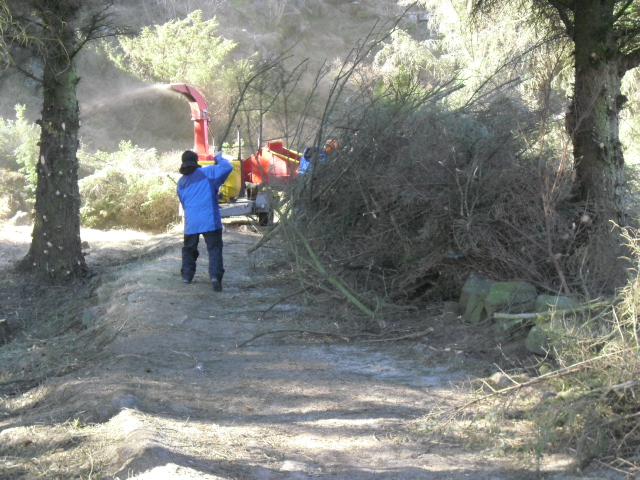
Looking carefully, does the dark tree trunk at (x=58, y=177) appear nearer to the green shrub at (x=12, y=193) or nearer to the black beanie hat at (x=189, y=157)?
the black beanie hat at (x=189, y=157)

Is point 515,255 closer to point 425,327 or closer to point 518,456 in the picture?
point 425,327

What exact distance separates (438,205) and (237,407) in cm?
319

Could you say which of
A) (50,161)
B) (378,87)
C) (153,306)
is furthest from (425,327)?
(50,161)

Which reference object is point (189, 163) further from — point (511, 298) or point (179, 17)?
point (179, 17)

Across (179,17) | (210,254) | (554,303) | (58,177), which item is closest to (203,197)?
(210,254)

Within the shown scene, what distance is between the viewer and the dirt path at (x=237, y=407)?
3697mm

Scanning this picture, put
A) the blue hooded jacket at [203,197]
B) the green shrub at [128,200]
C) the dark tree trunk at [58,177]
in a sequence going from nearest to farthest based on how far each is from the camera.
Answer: the blue hooded jacket at [203,197] → the dark tree trunk at [58,177] → the green shrub at [128,200]

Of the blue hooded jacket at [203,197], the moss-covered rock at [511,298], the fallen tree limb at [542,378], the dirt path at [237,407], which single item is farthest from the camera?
the blue hooded jacket at [203,197]

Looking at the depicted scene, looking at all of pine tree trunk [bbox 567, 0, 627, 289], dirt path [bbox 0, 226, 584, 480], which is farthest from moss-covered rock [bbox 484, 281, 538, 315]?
pine tree trunk [bbox 567, 0, 627, 289]

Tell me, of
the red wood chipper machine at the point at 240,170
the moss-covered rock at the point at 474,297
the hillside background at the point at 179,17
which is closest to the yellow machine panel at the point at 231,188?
the red wood chipper machine at the point at 240,170

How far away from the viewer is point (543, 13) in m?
8.35

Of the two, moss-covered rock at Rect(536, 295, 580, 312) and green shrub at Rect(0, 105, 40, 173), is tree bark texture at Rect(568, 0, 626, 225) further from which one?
green shrub at Rect(0, 105, 40, 173)

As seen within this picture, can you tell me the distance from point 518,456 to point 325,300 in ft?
13.1

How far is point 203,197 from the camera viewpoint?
8.63 m
